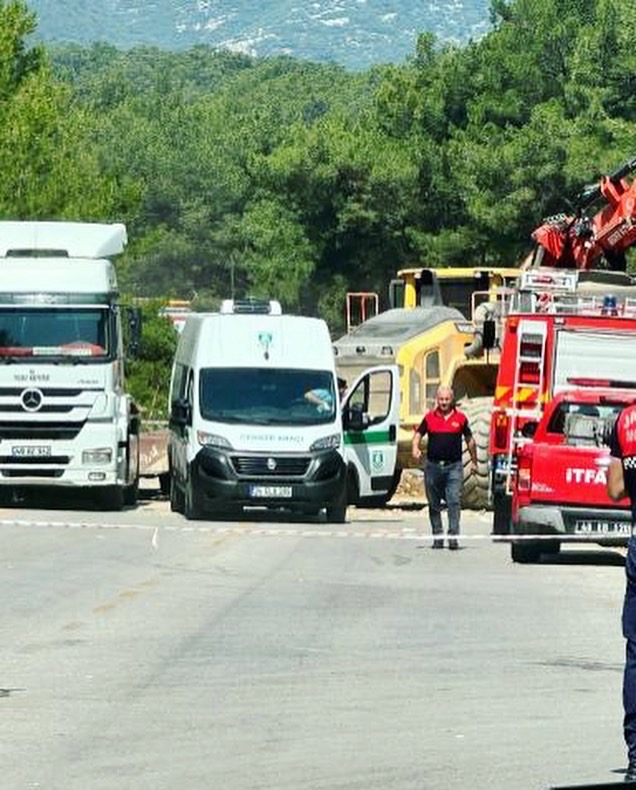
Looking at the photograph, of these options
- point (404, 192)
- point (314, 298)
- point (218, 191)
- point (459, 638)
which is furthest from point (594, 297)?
point (218, 191)

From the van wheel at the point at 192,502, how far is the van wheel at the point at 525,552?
279 inches

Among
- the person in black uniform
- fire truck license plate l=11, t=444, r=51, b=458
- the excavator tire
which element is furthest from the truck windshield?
the person in black uniform

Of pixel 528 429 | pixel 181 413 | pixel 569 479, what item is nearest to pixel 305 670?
pixel 569 479

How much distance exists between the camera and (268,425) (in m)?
31.5

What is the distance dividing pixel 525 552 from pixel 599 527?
1.77 metres

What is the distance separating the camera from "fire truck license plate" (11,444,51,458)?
32750mm

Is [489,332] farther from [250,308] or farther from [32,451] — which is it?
[32,451]

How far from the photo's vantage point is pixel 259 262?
328 ft

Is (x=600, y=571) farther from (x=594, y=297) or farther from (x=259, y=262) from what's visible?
(x=259, y=262)

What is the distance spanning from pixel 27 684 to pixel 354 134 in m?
71.5

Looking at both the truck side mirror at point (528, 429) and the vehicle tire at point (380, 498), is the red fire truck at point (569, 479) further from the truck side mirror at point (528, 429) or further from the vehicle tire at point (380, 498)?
the vehicle tire at point (380, 498)

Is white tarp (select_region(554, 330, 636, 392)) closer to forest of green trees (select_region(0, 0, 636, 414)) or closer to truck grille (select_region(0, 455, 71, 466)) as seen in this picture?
truck grille (select_region(0, 455, 71, 466))

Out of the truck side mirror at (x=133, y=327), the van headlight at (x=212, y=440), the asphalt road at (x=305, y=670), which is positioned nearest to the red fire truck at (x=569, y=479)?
the asphalt road at (x=305, y=670)

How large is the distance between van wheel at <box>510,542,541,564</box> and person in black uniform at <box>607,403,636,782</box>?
43.5ft
